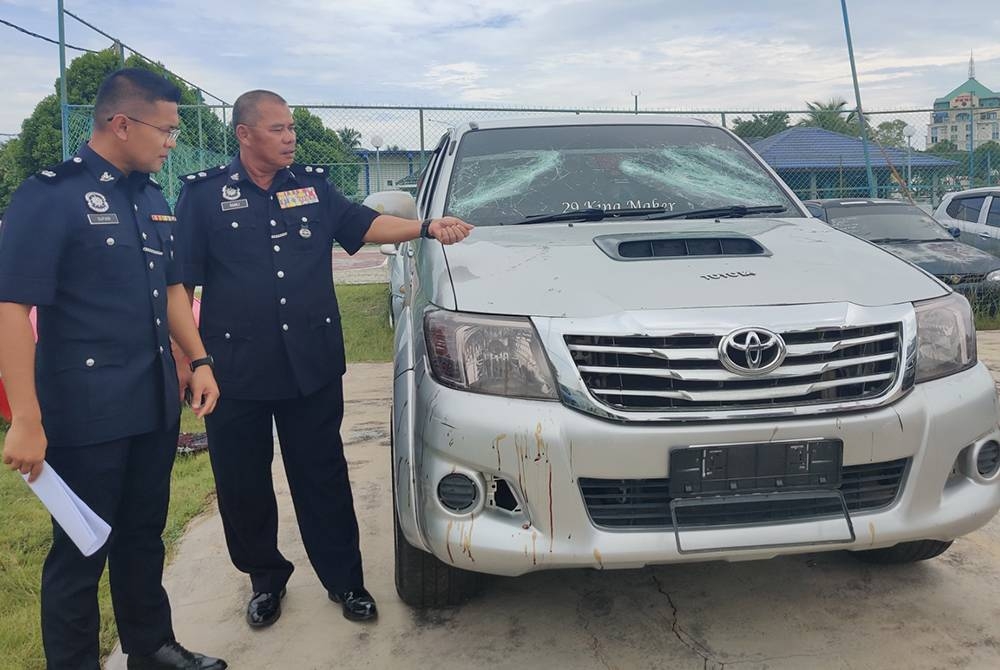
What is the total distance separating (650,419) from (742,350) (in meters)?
0.30

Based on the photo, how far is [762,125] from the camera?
38.7 feet

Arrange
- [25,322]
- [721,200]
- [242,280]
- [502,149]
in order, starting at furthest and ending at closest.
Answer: [502,149]
[721,200]
[242,280]
[25,322]

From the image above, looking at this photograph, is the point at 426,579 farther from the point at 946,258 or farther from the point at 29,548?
the point at 946,258

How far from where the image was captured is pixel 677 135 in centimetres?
365

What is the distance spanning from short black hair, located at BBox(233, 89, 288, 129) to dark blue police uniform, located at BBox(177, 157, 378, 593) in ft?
0.49

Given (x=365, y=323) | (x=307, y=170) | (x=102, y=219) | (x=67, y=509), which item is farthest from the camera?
(x=365, y=323)

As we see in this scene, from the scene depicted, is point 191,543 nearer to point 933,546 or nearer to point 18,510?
point 18,510

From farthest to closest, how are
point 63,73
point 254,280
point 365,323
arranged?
point 63,73
point 365,323
point 254,280

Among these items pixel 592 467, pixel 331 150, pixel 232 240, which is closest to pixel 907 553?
pixel 592 467

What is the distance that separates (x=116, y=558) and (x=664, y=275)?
1800mm

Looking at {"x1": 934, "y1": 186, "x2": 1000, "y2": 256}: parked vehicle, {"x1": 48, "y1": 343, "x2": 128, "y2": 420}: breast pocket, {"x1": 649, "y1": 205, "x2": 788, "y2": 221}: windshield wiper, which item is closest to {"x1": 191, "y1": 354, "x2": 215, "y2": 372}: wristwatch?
{"x1": 48, "y1": 343, "x2": 128, "y2": 420}: breast pocket

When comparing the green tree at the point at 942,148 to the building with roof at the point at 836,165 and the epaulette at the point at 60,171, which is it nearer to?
the building with roof at the point at 836,165

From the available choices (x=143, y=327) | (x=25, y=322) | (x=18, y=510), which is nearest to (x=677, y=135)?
(x=143, y=327)

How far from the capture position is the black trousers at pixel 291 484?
2.66 meters
